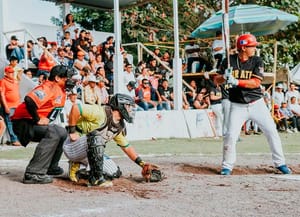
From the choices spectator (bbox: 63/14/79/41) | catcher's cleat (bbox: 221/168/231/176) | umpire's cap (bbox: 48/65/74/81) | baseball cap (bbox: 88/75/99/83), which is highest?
spectator (bbox: 63/14/79/41)

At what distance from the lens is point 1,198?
255 inches

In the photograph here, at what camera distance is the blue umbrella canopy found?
62.2 ft

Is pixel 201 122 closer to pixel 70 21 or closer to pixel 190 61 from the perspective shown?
pixel 190 61

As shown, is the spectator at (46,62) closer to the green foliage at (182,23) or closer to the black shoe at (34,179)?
the black shoe at (34,179)

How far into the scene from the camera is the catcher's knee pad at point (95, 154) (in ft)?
23.4

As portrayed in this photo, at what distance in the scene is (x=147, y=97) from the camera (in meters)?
18.1

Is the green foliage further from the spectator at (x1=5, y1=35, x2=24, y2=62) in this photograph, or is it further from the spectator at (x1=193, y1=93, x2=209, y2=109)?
the spectator at (x1=5, y1=35, x2=24, y2=62)

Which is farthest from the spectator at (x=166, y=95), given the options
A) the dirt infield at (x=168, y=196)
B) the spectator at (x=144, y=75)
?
the dirt infield at (x=168, y=196)

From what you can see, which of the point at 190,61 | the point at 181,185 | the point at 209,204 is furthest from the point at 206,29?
the point at 209,204

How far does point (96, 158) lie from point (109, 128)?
20.4 inches

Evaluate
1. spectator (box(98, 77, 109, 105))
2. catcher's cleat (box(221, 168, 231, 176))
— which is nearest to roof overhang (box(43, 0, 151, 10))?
spectator (box(98, 77, 109, 105))

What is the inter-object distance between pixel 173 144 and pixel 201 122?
373 centimetres

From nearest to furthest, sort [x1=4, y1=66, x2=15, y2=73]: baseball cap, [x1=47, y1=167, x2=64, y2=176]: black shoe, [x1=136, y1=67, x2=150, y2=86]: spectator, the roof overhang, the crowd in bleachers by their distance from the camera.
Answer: [x1=47, y1=167, x2=64, y2=176]: black shoe
[x1=4, y1=66, x2=15, y2=73]: baseball cap
the crowd in bleachers
[x1=136, y1=67, x2=150, y2=86]: spectator
the roof overhang

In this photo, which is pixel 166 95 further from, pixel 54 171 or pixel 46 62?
pixel 54 171
